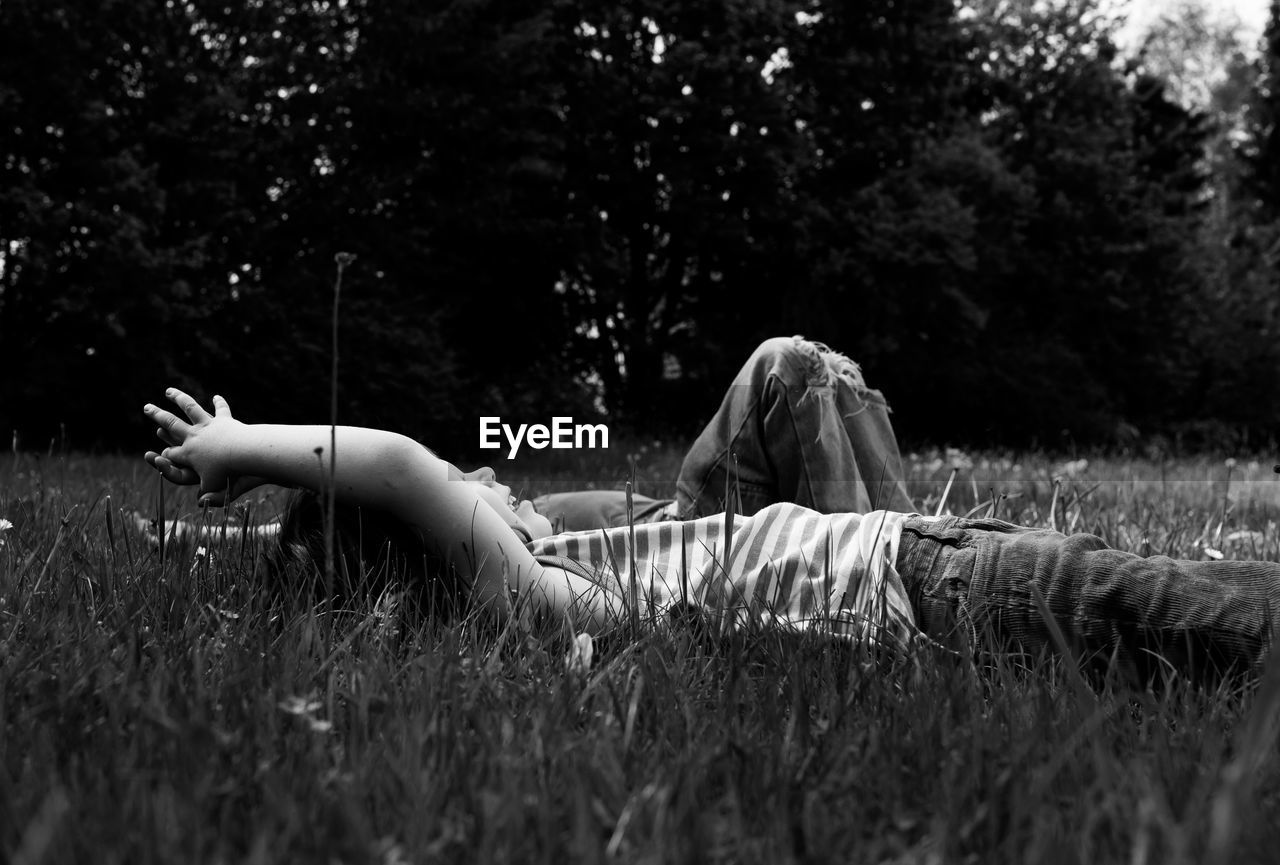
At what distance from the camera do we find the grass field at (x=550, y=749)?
84 cm

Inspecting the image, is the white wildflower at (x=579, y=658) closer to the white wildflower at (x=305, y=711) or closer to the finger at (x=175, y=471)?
the white wildflower at (x=305, y=711)

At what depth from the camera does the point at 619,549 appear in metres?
1.96

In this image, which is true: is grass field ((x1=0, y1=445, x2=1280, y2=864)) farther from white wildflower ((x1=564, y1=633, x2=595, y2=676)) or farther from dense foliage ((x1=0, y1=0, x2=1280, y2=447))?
dense foliage ((x1=0, y1=0, x2=1280, y2=447))

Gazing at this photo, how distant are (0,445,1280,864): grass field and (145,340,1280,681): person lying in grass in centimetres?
8

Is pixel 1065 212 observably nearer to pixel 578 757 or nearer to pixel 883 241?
pixel 883 241

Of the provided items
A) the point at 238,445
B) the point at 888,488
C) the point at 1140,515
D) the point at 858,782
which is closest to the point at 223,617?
the point at 238,445

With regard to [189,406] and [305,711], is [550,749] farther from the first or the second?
[189,406]

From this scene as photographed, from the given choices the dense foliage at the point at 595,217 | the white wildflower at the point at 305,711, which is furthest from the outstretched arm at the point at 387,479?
the dense foliage at the point at 595,217

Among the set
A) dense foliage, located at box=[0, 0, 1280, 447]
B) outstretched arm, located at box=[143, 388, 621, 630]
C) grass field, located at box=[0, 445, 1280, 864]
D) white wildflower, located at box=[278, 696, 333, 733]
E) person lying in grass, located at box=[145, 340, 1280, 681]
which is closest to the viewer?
grass field, located at box=[0, 445, 1280, 864]

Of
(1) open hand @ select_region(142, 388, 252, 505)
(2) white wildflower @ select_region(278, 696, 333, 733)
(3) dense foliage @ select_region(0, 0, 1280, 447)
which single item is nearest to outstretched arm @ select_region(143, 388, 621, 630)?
(1) open hand @ select_region(142, 388, 252, 505)

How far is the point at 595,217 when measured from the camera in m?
12.4

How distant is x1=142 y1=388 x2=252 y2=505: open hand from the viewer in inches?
66.2

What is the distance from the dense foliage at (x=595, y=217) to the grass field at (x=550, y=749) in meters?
6.95

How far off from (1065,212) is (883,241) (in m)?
4.20
